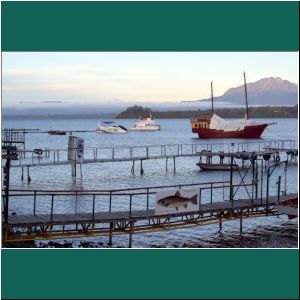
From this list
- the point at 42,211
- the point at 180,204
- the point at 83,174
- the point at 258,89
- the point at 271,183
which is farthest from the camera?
the point at 83,174

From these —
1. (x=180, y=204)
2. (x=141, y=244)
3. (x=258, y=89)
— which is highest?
(x=258, y=89)

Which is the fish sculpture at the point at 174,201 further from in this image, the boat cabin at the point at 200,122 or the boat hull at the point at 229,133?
the boat hull at the point at 229,133

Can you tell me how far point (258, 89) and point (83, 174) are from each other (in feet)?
57.5

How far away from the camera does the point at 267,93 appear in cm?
1369

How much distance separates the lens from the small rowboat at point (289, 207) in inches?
508

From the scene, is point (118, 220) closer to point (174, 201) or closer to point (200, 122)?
point (174, 201)

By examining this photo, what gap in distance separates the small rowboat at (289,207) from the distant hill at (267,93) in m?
1.93

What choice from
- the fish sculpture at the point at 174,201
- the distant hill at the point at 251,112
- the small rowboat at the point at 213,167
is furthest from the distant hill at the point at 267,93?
the small rowboat at the point at 213,167

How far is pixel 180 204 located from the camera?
1181 centimetres

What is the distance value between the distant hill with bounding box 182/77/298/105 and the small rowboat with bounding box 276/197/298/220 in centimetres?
193

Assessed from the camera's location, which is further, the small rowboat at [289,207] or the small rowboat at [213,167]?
the small rowboat at [213,167]

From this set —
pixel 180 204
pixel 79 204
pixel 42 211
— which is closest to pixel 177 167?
pixel 79 204

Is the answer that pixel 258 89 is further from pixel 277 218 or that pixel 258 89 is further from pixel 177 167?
pixel 177 167

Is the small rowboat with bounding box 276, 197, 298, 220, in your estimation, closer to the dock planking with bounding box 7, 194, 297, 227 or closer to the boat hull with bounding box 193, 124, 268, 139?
the dock planking with bounding box 7, 194, 297, 227
